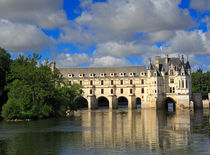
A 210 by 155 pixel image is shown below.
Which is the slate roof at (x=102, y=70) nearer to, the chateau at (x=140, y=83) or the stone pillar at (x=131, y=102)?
the chateau at (x=140, y=83)

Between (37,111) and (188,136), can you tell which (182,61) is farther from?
(188,136)

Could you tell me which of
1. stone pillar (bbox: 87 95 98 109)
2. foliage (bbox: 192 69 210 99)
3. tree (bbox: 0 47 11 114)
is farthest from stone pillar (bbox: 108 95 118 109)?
tree (bbox: 0 47 11 114)

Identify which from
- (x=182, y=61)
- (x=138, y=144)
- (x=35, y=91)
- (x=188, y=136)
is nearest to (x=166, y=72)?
(x=182, y=61)

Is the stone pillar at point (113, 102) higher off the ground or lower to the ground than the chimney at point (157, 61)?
lower

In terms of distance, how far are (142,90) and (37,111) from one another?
140ft

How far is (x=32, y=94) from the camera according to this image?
48.0 meters

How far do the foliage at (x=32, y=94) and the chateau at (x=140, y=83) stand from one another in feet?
106

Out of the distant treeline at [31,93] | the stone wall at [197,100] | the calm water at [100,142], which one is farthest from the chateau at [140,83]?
the calm water at [100,142]

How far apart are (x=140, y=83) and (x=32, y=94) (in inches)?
1664

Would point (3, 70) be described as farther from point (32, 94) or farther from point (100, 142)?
point (100, 142)

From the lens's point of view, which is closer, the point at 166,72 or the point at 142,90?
the point at 166,72

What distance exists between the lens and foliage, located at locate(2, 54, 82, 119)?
151ft

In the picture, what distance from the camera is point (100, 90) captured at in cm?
8712

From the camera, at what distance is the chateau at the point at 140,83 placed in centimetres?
7494
